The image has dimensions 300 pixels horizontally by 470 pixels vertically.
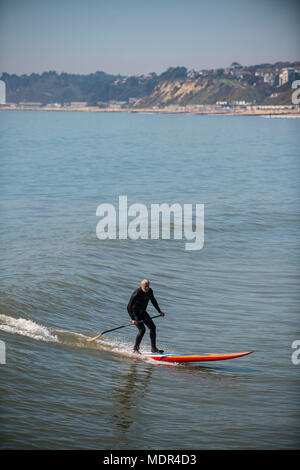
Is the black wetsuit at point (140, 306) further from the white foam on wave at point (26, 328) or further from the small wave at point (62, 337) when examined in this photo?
the white foam on wave at point (26, 328)

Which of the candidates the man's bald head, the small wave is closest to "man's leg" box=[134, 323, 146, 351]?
the small wave

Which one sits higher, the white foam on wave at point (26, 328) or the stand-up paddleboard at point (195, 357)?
the white foam on wave at point (26, 328)

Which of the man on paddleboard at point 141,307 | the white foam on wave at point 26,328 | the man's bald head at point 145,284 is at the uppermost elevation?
the man's bald head at point 145,284

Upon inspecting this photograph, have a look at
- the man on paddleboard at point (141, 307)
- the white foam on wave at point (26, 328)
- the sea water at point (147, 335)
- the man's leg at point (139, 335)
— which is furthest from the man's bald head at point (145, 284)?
the white foam on wave at point (26, 328)

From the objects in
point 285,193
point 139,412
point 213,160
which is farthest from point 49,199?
point 213,160

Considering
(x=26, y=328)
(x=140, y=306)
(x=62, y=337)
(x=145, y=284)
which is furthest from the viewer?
(x=26, y=328)

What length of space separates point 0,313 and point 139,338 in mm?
4550

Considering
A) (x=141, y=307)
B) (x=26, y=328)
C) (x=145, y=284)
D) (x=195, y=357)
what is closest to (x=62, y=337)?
(x=26, y=328)

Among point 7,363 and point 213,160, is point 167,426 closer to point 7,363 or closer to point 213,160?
point 7,363

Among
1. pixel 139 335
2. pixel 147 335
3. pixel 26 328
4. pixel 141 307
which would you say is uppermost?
pixel 141 307

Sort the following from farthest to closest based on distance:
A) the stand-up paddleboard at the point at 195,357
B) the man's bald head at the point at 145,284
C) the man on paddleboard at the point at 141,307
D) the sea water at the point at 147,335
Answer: the man on paddleboard at the point at 141,307 < the stand-up paddleboard at the point at 195,357 < the man's bald head at the point at 145,284 < the sea water at the point at 147,335

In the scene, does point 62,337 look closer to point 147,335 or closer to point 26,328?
point 26,328

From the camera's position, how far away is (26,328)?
14.4 meters

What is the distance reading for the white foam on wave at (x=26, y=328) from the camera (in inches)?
548
